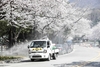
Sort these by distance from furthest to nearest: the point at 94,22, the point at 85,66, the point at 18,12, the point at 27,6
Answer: the point at 94,22 < the point at 18,12 < the point at 27,6 < the point at 85,66

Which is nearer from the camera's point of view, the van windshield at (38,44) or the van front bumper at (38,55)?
the van front bumper at (38,55)

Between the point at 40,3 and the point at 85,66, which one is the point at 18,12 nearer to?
the point at 40,3

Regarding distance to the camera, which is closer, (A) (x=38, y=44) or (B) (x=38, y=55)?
(B) (x=38, y=55)

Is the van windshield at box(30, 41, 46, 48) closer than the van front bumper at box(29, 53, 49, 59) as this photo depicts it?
No

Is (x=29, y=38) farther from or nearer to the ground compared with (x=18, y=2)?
nearer to the ground

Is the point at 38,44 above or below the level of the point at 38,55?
above

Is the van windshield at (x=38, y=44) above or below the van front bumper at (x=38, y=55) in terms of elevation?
above

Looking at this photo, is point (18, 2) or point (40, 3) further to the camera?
point (40, 3)

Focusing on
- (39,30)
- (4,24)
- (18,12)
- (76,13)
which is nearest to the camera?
(18,12)

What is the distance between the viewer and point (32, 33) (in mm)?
45031

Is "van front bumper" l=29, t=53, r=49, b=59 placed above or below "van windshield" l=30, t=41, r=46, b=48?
below

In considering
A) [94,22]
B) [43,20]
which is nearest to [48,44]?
[43,20]

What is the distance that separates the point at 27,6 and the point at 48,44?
5679mm

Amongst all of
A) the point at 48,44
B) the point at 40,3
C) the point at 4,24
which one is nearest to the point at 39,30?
the point at 4,24
